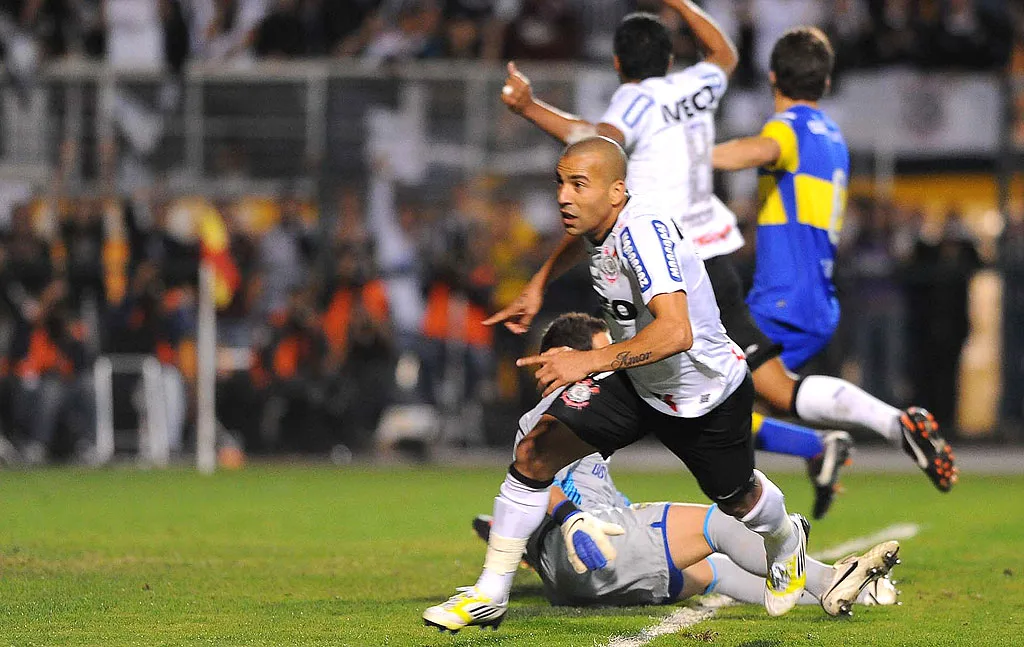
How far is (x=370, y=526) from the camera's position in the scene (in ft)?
32.5

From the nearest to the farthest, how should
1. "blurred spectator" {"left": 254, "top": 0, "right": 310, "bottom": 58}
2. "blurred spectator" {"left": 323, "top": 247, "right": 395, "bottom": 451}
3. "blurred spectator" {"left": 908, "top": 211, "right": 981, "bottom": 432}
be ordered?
"blurred spectator" {"left": 323, "top": 247, "right": 395, "bottom": 451}
"blurred spectator" {"left": 908, "top": 211, "right": 981, "bottom": 432}
"blurred spectator" {"left": 254, "top": 0, "right": 310, "bottom": 58}

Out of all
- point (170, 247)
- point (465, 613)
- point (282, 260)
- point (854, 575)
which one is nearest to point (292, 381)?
point (282, 260)

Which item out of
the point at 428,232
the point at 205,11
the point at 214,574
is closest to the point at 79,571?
the point at 214,574

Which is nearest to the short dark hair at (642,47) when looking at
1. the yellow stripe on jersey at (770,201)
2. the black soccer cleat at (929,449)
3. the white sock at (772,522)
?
the yellow stripe on jersey at (770,201)

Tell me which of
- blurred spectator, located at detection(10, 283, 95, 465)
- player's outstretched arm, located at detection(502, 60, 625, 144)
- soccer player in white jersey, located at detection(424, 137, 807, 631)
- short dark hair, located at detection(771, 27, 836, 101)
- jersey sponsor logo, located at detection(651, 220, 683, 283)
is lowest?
blurred spectator, located at detection(10, 283, 95, 465)

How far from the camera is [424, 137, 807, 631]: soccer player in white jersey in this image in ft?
17.7

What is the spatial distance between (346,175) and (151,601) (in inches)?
405

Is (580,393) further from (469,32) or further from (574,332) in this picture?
(469,32)

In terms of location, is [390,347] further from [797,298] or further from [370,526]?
[797,298]

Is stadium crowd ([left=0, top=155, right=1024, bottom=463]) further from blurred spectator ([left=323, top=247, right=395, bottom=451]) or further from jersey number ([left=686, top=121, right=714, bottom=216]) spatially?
jersey number ([left=686, top=121, right=714, bottom=216])

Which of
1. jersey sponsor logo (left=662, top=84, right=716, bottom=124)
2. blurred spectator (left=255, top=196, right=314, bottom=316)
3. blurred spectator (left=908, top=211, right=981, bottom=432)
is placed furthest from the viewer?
blurred spectator (left=255, top=196, right=314, bottom=316)

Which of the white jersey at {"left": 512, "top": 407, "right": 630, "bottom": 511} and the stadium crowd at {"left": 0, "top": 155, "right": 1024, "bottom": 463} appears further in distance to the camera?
the stadium crowd at {"left": 0, "top": 155, "right": 1024, "bottom": 463}

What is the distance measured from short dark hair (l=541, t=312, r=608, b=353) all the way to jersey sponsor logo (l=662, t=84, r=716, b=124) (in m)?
1.86

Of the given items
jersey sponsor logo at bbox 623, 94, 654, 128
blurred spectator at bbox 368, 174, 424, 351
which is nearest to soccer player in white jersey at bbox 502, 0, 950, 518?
jersey sponsor logo at bbox 623, 94, 654, 128
